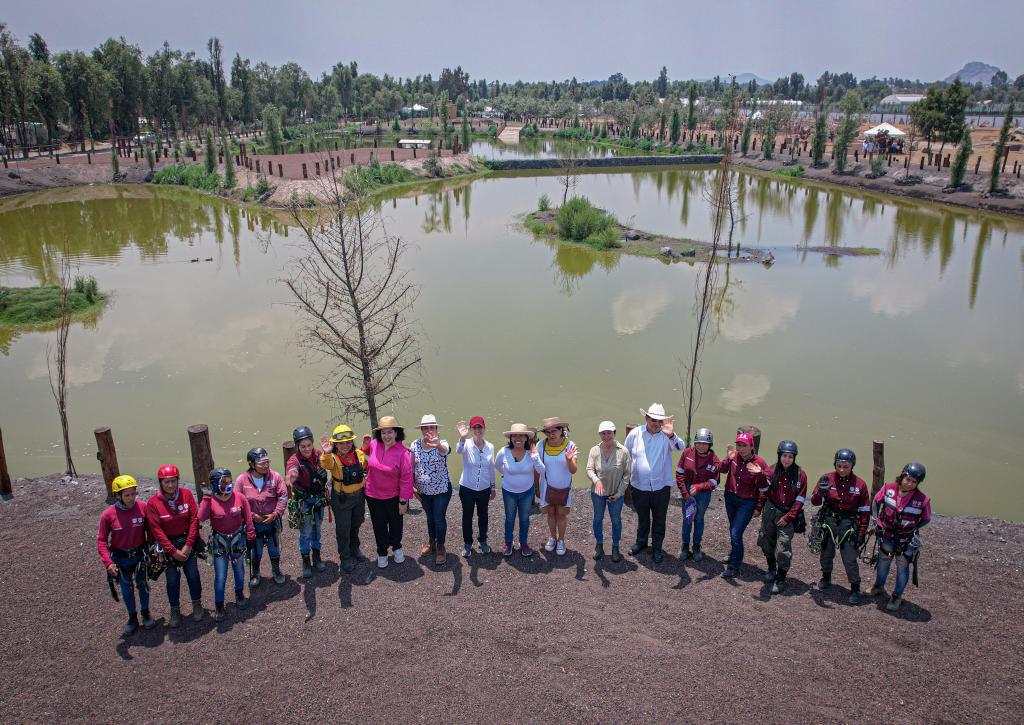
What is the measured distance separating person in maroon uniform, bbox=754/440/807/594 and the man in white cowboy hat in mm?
873

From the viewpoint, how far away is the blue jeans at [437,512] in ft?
21.5

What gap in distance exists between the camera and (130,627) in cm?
566

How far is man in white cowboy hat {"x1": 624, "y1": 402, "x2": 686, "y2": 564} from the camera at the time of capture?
645cm

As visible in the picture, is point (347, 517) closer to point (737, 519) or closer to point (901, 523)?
point (737, 519)

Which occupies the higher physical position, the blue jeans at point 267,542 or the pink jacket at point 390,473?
the pink jacket at point 390,473

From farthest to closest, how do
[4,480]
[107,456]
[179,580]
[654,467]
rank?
[4,480], [107,456], [654,467], [179,580]

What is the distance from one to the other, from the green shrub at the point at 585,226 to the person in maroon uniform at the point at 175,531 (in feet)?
74.5

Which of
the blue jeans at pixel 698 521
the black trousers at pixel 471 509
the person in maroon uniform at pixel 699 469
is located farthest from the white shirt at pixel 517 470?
the blue jeans at pixel 698 521

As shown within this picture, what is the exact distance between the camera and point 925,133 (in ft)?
169

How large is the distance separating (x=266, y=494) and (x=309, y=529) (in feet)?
1.92

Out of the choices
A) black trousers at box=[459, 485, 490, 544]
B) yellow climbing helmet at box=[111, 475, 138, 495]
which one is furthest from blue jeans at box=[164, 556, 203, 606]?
black trousers at box=[459, 485, 490, 544]

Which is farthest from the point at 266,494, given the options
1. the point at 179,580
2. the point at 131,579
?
the point at 131,579

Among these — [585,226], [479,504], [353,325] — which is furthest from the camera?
[585,226]

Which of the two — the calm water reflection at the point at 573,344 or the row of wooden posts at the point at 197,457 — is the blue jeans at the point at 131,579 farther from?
the calm water reflection at the point at 573,344
